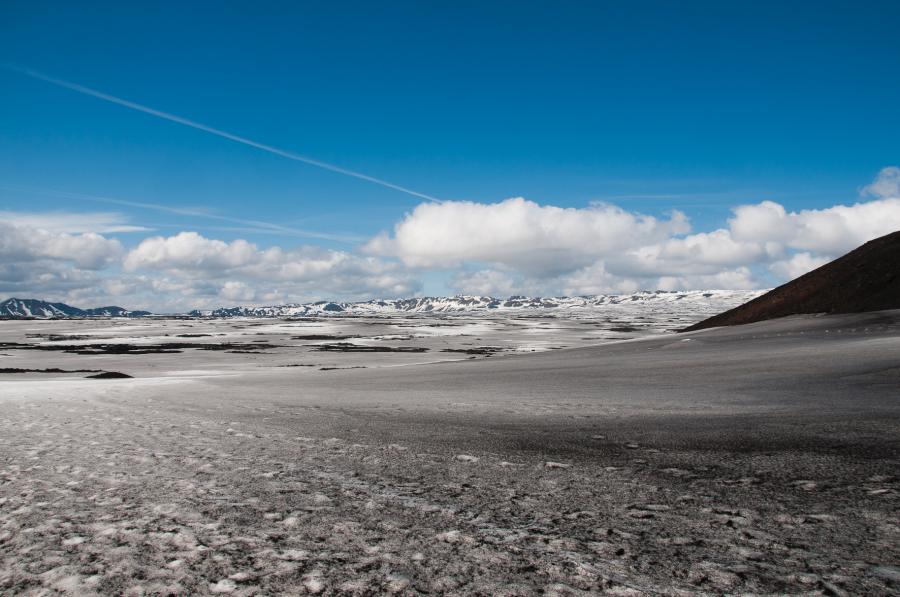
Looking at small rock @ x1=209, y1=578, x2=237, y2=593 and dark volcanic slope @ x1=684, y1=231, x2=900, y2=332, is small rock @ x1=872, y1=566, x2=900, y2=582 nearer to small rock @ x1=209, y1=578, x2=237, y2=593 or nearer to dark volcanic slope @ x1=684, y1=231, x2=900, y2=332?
small rock @ x1=209, y1=578, x2=237, y2=593

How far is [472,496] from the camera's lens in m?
5.10

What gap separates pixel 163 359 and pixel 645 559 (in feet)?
154

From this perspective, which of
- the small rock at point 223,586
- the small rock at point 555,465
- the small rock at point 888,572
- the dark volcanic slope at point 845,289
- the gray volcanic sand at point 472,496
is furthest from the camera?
the dark volcanic slope at point 845,289

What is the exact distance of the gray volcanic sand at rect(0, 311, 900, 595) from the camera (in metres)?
3.48

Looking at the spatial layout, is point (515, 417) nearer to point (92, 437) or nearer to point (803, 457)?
point (803, 457)

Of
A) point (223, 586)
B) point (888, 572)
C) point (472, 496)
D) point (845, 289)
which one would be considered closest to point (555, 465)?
point (472, 496)

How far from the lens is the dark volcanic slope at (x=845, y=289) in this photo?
29469 mm

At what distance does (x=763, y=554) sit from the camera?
11.8 feet

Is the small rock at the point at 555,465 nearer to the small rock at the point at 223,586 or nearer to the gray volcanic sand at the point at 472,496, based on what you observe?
the gray volcanic sand at the point at 472,496

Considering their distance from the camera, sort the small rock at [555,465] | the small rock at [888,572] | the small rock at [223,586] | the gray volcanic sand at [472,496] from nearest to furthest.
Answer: the small rock at [888,572]
the small rock at [223,586]
the gray volcanic sand at [472,496]
the small rock at [555,465]

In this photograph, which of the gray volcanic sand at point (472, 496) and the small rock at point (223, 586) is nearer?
the small rock at point (223, 586)

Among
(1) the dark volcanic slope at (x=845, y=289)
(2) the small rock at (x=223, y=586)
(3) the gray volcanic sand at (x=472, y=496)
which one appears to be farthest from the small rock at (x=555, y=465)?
(1) the dark volcanic slope at (x=845, y=289)

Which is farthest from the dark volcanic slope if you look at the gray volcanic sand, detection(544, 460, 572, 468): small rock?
detection(544, 460, 572, 468): small rock

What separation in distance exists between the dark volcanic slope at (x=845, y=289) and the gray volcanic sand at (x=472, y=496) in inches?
860
